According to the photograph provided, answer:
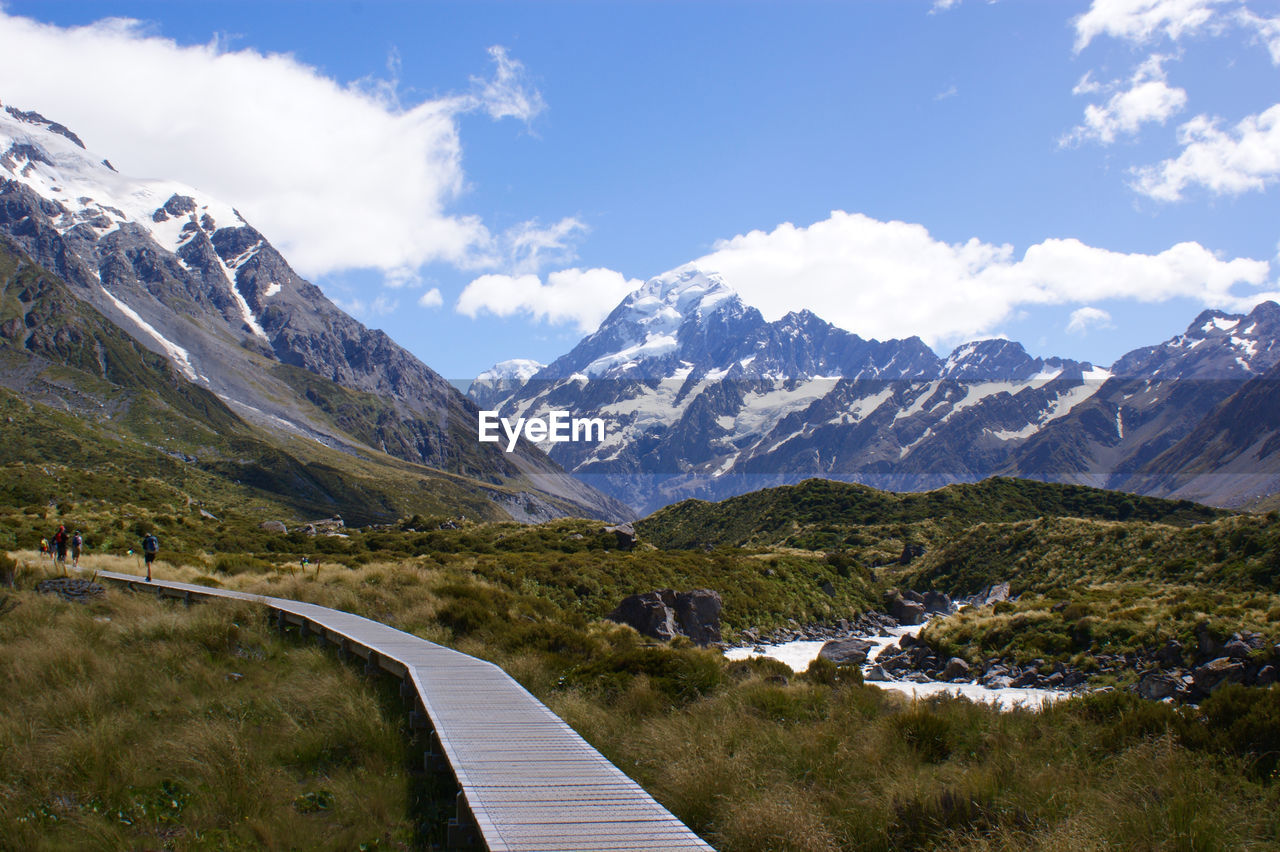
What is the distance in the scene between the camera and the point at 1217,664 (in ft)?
70.8

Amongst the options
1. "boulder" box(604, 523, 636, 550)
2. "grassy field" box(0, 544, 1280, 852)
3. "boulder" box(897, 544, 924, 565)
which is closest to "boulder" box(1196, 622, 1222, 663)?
"grassy field" box(0, 544, 1280, 852)

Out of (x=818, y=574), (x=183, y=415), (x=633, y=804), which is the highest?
(x=183, y=415)

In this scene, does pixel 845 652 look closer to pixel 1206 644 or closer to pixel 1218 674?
pixel 1206 644

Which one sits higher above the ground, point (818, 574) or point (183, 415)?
point (183, 415)

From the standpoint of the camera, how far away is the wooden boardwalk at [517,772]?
6.20 m

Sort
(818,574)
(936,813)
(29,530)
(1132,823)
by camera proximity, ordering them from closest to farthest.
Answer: (1132,823)
(936,813)
(29,530)
(818,574)

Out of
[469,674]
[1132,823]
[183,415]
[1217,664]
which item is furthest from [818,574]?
[183,415]

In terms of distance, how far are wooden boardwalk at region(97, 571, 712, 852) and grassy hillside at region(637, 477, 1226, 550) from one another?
240 ft

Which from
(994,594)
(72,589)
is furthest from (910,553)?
(72,589)

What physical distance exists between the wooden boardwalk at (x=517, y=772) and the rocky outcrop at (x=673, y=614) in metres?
20.4

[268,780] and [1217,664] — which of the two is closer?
[268,780]

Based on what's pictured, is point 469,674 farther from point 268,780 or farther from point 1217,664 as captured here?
point 1217,664

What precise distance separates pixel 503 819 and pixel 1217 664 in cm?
2356

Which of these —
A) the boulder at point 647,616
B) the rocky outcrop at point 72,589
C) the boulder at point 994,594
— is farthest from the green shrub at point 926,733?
the boulder at point 994,594
